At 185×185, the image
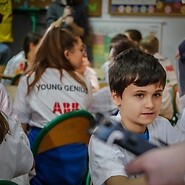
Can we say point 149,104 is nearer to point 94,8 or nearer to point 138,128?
point 138,128

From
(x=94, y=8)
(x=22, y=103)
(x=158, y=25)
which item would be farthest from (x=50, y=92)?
(x=94, y=8)

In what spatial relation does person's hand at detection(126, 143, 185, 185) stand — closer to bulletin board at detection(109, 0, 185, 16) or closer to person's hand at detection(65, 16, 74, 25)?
person's hand at detection(65, 16, 74, 25)

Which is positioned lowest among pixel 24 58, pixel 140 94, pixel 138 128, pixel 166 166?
pixel 24 58

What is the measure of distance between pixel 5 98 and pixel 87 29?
4257mm

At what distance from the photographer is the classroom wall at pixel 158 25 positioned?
584 cm

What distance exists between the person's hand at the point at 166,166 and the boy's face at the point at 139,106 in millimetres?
958

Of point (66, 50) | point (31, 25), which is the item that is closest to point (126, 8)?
point (31, 25)

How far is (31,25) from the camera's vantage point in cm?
661

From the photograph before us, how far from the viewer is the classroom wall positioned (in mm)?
5836

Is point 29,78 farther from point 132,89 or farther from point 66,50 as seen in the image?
point 132,89

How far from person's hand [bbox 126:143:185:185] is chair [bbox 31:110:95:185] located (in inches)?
61.4

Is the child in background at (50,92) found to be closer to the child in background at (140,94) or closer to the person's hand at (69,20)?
the child in background at (140,94)

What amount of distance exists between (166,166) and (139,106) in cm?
98

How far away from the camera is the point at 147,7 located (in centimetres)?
590
